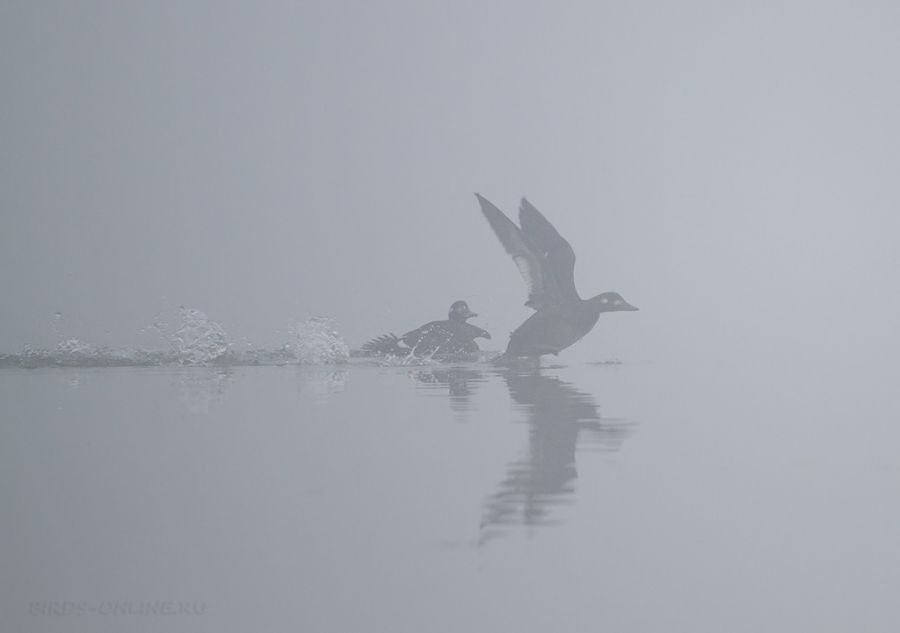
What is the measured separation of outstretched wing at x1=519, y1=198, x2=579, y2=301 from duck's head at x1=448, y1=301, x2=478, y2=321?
93cm

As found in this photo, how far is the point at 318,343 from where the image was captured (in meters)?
9.23

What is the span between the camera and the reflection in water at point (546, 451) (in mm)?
3080

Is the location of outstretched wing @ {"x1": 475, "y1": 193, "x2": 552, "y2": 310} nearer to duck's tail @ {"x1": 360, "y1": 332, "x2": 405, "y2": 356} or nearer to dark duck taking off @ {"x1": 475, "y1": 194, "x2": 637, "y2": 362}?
dark duck taking off @ {"x1": 475, "y1": 194, "x2": 637, "y2": 362}

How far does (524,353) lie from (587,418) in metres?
4.11

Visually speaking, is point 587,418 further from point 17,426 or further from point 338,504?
point 17,426

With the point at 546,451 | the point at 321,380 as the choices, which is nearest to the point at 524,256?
the point at 321,380

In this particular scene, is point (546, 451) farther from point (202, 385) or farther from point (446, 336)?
point (446, 336)

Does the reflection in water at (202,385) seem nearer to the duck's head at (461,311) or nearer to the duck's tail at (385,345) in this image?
the duck's tail at (385,345)

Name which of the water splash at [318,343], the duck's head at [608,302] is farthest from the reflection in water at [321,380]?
the duck's head at [608,302]

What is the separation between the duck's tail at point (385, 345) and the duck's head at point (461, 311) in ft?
2.03

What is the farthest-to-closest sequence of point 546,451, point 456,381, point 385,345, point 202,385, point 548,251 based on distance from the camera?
point 385,345 → point 548,251 → point 456,381 → point 202,385 → point 546,451

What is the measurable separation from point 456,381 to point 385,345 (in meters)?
A: 2.32

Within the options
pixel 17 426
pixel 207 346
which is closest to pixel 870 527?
pixel 17 426

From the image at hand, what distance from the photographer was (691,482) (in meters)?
3.71
